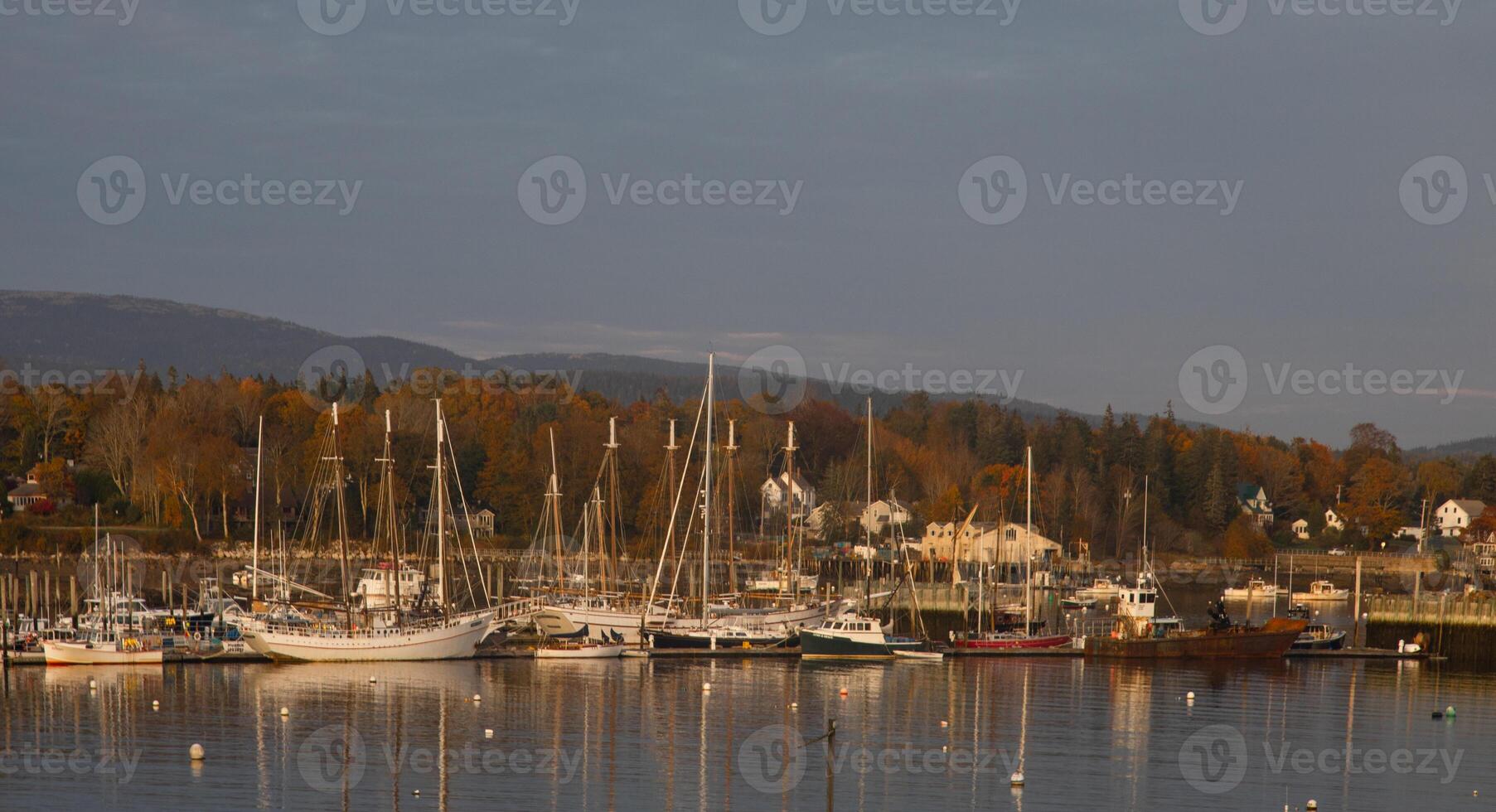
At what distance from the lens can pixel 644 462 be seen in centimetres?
11662

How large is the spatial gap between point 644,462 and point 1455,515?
8550 cm

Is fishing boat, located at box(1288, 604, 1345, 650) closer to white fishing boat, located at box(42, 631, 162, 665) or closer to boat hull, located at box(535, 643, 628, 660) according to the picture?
boat hull, located at box(535, 643, 628, 660)

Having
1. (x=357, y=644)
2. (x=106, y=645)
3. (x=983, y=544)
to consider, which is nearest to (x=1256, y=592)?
(x=983, y=544)

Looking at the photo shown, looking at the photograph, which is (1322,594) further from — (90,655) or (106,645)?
(90,655)

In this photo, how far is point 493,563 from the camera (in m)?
94.5

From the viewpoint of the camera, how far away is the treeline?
10094cm

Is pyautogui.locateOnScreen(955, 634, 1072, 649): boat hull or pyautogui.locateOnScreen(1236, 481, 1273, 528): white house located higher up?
pyautogui.locateOnScreen(1236, 481, 1273, 528): white house

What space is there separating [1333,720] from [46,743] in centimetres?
3348

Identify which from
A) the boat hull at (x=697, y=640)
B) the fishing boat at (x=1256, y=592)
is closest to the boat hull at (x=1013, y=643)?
the boat hull at (x=697, y=640)

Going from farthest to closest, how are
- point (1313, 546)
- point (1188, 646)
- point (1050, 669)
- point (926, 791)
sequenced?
point (1313, 546)
point (1188, 646)
point (1050, 669)
point (926, 791)

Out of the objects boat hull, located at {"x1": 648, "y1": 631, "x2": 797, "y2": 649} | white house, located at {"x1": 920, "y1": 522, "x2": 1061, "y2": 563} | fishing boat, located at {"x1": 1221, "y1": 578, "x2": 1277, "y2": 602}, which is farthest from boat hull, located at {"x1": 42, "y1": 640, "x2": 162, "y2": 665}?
fishing boat, located at {"x1": 1221, "y1": 578, "x2": 1277, "y2": 602}

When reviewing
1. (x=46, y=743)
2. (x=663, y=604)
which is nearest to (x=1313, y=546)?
(x=663, y=604)

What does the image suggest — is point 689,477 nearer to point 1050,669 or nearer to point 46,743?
point 1050,669

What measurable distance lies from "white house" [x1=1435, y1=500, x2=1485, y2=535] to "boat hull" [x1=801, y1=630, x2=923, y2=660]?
113 metres
